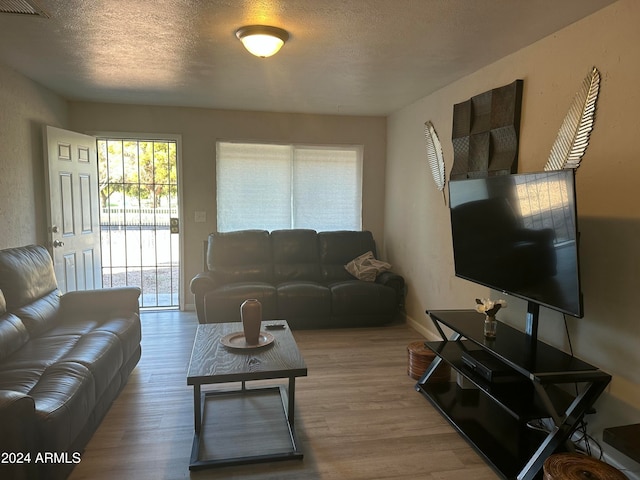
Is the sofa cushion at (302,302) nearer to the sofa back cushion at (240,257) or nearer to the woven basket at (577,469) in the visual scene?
the sofa back cushion at (240,257)

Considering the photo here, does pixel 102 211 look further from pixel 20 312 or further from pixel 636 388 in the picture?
pixel 636 388

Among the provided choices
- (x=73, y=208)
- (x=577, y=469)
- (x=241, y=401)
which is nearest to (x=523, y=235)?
(x=577, y=469)

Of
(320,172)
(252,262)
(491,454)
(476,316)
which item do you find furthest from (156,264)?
(491,454)

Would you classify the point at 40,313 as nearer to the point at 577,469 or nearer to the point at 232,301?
the point at 232,301

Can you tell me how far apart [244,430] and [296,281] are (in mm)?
2264

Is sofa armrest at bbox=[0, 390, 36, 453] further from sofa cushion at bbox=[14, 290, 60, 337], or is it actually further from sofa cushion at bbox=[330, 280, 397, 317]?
sofa cushion at bbox=[330, 280, 397, 317]

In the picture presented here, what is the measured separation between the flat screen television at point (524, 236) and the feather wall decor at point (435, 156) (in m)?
0.90

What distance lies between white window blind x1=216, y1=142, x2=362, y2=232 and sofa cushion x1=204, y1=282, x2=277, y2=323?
44.9 inches

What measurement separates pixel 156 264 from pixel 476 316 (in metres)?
4.19

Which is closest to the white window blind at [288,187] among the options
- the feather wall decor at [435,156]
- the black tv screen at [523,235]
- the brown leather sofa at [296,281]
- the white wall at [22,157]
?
the brown leather sofa at [296,281]

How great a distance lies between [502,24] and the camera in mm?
2332

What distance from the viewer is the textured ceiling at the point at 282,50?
7.07 ft

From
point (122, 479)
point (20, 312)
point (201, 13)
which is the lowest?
point (122, 479)

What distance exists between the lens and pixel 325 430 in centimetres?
243
